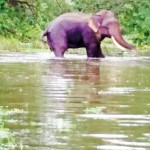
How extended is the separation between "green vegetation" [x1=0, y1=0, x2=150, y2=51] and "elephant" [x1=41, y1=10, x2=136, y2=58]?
13.3 feet

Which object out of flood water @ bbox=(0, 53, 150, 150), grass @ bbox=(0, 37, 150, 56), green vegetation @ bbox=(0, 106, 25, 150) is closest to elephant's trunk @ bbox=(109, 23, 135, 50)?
grass @ bbox=(0, 37, 150, 56)

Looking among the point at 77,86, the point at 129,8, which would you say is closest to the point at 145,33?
the point at 129,8

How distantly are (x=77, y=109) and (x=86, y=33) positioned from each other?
1585cm

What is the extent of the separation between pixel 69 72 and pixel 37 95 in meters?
5.63

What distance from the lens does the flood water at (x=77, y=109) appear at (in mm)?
7180

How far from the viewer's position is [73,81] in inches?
558

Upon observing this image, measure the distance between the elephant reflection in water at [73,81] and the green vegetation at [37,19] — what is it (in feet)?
40.6

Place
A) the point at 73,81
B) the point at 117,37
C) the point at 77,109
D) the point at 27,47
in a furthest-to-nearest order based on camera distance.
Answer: the point at 27,47 → the point at 117,37 → the point at 73,81 → the point at 77,109

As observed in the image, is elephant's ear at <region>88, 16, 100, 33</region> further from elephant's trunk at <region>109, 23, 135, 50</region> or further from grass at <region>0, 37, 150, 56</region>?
grass at <region>0, 37, 150, 56</region>

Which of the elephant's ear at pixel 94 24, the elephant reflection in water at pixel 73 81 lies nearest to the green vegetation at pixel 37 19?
the elephant's ear at pixel 94 24

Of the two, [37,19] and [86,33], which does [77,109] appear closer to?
[86,33]

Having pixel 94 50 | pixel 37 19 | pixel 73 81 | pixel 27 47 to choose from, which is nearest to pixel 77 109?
pixel 73 81

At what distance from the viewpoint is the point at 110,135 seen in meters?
7.50

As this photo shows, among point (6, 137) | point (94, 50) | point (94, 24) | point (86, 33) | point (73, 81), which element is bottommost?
point (94, 50)
